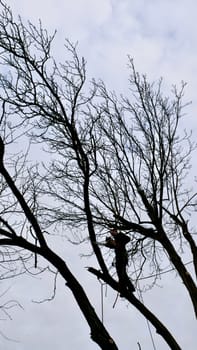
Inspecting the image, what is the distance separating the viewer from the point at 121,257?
561 cm

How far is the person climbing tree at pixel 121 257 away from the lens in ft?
17.5

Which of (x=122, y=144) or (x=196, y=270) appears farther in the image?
(x=122, y=144)

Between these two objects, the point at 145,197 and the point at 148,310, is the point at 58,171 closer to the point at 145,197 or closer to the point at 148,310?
the point at 145,197

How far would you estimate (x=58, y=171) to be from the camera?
7.41 metres

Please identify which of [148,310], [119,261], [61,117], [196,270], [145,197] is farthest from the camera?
[145,197]

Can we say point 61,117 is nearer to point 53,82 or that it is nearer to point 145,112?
point 53,82

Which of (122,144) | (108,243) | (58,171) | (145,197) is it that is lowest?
(108,243)

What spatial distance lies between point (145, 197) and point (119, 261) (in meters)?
1.98

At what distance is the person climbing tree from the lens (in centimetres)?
534

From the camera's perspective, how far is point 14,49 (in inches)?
229

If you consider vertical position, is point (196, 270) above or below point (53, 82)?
below

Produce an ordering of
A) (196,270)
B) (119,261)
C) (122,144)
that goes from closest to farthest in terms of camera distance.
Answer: (119,261)
(196,270)
(122,144)

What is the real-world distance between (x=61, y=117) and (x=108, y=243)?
6.29ft

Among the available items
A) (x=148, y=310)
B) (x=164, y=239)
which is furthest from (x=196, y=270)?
(x=148, y=310)
